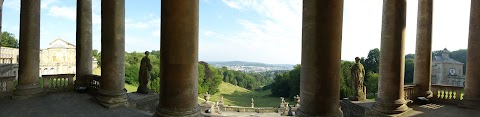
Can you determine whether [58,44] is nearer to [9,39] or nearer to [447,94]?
[9,39]

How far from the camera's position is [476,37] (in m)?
25.2

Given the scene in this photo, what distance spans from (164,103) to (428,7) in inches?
1071

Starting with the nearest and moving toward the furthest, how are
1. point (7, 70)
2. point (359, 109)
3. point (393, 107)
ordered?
point (393, 107), point (359, 109), point (7, 70)

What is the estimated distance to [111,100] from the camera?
25047 mm

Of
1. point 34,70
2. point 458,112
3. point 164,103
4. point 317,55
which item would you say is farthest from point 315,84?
point 34,70

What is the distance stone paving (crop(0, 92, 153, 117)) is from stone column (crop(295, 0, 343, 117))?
50.2 feet

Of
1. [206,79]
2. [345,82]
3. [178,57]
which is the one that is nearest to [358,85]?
[178,57]

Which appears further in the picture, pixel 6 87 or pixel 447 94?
pixel 447 94

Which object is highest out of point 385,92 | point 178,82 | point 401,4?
point 401,4

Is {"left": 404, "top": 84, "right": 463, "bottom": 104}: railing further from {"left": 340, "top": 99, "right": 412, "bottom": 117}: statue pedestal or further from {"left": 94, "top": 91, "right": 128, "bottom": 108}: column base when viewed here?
{"left": 94, "top": 91, "right": 128, "bottom": 108}: column base

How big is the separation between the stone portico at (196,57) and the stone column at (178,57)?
0.05m

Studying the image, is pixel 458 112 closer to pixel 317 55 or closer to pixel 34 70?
pixel 317 55

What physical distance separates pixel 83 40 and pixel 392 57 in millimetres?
31554

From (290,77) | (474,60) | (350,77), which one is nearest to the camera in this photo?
(474,60)
